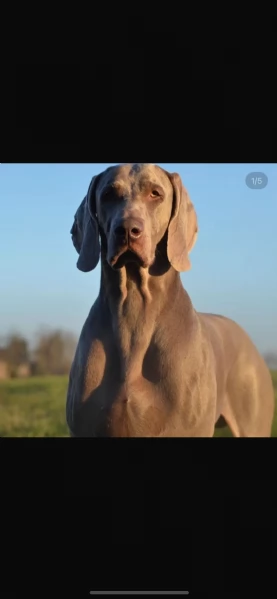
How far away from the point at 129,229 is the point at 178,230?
31 centimetres

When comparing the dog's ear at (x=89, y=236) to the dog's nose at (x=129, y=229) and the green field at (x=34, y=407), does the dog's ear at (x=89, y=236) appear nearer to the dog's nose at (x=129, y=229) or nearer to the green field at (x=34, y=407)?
the dog's nose at (x=129, y=229)

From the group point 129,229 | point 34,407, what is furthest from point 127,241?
point 34,407

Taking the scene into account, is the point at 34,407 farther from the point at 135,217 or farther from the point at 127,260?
the point at 135,217

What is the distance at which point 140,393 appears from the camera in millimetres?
3090

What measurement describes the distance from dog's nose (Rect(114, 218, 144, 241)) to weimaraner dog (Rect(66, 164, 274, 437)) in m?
0.13

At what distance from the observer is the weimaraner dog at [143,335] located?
306cm

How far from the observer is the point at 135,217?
9.48ft

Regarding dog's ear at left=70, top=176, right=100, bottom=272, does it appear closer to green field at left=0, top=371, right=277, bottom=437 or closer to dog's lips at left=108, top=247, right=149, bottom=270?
dog's lips at left=108, top=247, right=149, bottom=270

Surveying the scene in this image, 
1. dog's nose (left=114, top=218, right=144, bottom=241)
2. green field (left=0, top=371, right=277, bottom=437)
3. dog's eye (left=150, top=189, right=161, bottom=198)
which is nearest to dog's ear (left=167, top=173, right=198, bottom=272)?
dog's eye (left=150, top=189, right=161, bottom=198)
